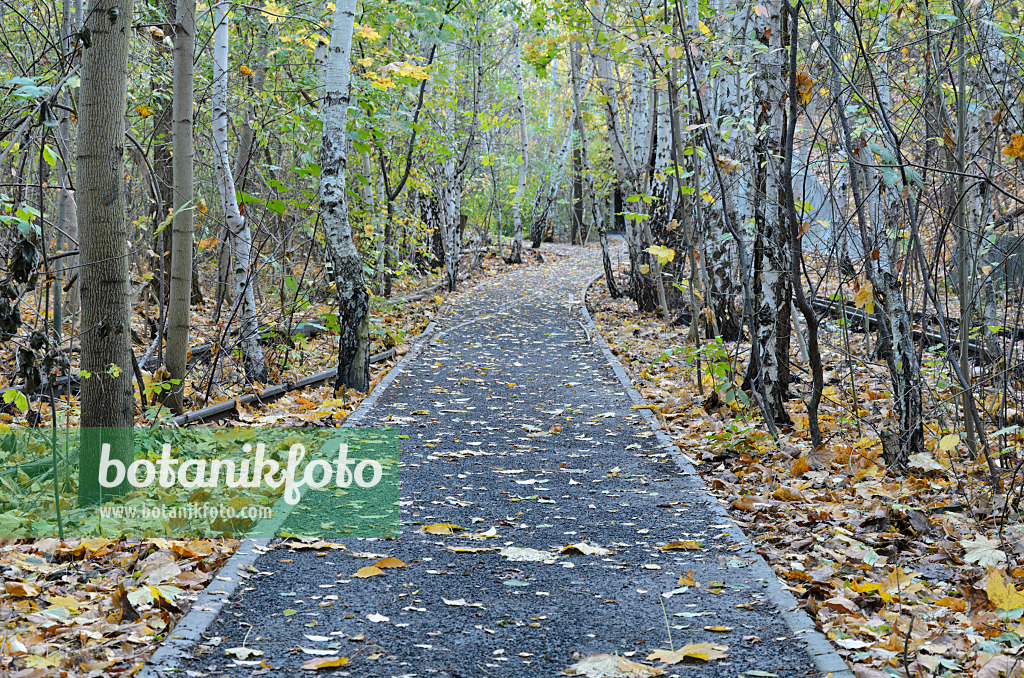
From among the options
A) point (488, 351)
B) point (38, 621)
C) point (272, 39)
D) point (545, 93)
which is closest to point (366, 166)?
point (272, 39)

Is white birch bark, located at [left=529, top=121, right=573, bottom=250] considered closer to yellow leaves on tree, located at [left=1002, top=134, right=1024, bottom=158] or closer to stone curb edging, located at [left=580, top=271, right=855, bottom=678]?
stone curb edging, located at [left=580, top=271, right=855, bottom=678]

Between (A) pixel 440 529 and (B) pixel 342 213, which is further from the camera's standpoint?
(B) pixel 342 213

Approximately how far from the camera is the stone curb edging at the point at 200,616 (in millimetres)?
3205

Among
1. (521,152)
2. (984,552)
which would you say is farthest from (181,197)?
(521,152)

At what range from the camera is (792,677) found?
10.4 ft

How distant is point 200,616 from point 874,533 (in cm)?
364

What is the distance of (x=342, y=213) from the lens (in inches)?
354

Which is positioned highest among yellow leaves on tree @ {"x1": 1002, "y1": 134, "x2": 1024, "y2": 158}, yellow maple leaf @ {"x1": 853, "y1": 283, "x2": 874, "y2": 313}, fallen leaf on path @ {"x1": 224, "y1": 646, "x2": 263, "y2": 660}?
yellow leaves on tree @ {"x1": 1002, "y1": 134, "x2": 1024, "y2": 158}

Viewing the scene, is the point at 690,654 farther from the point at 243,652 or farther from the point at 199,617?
the point at 199,617

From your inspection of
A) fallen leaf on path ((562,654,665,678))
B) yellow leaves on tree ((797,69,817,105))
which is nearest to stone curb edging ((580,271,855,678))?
fallen leaf on path ((562,654,665,678))

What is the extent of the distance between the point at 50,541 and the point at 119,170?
7.20 ft


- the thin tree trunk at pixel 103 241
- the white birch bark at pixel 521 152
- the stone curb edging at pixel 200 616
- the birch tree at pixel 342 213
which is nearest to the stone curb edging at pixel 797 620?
the stone curb edging at pixel 200 616

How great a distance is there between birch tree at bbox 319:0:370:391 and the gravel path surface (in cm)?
144

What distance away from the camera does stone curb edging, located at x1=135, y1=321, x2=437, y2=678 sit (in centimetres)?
321
